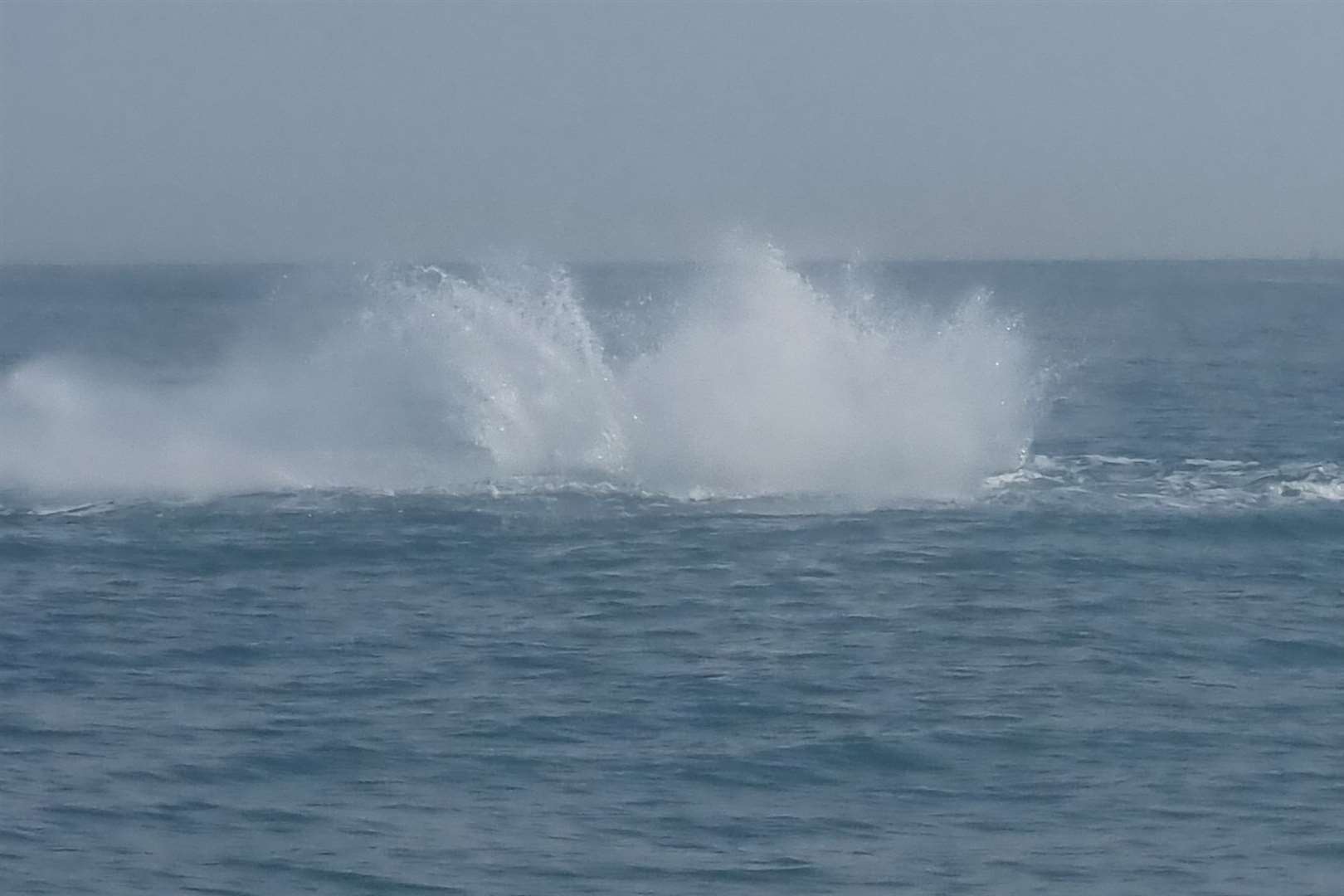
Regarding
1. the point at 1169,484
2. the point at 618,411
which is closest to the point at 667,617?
the point at 618,411

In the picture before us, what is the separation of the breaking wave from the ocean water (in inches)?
3.5

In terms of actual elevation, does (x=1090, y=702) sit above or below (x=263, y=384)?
below

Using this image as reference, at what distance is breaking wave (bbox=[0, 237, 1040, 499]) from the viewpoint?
31.0m

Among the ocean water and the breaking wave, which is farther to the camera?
the breaking wave

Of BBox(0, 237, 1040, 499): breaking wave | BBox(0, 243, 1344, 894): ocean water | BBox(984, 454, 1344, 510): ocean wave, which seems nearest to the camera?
BBox(0, 243, 1344, 894): ocean water

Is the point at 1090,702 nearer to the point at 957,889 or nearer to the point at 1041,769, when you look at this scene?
the point at 1041,769

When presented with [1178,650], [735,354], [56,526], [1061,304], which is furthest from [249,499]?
[1061,304]

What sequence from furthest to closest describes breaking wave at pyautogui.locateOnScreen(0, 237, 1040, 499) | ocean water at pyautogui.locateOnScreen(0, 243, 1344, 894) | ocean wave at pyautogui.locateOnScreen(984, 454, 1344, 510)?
breaking wave at pyautogui.locateOnScreen(0, 237, 1040, 499), ocean wave at pyautogui.locateOnScreen(984, 454, 1344, 510), ocean water at pyautogui.locateOnScreen(0, 243, 1344, 894)

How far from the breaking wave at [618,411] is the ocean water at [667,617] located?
0.29 ft

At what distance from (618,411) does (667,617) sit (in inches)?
418

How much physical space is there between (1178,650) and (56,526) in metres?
15.6

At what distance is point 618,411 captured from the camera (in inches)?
1283

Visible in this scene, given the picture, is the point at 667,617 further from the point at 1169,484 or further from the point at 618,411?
the point at 1169,484

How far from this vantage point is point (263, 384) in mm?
37156
